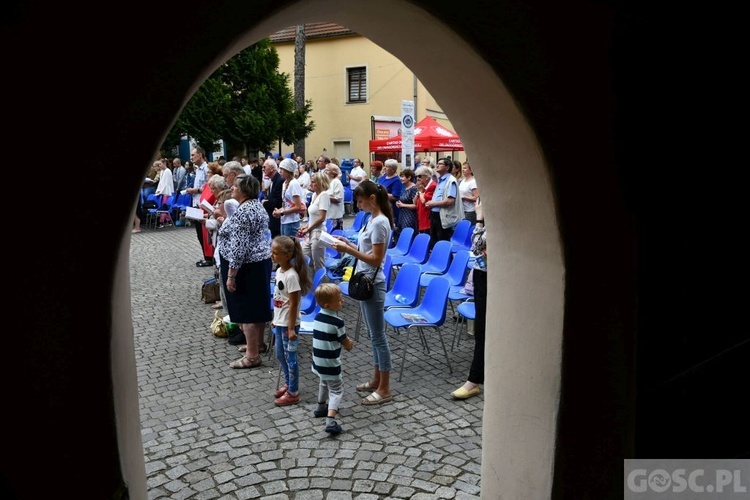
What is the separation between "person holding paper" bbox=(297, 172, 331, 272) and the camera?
26.8ft

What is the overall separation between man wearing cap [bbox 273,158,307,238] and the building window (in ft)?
69.0

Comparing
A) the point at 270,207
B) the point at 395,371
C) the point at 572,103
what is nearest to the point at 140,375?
the point at 395,371

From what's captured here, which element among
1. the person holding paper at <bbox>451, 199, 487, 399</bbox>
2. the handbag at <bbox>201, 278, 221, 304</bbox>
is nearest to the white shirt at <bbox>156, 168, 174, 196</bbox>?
the handbag at <bbox>201, 278, 221, 304</bbox>

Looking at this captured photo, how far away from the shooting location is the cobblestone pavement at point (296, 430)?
13.3 feet

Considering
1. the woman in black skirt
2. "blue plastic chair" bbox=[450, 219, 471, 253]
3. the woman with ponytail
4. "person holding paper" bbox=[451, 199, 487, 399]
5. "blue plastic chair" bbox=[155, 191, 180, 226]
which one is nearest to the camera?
"person holding paper" bbox=[451, 199, 487, 399]

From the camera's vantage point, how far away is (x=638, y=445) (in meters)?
2.88

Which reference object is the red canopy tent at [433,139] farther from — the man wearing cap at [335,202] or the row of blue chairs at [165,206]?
the man wearing cap at [335,202]

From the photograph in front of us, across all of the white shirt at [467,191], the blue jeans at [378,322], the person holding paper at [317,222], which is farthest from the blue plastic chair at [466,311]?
the white shirt at [467,191]

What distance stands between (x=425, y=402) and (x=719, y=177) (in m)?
3.27

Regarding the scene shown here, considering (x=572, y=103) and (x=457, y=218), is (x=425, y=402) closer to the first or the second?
(x=572, y=103)

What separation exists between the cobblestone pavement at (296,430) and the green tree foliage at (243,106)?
17597mm

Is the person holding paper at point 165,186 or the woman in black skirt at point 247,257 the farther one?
the person holding paper at point 165,186

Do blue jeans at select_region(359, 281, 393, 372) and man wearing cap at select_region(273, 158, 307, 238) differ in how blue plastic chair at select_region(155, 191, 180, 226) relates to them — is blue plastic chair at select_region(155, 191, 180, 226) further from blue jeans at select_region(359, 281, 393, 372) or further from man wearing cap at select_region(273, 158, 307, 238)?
blue jeans at select_region(359, 281, 393, 372)

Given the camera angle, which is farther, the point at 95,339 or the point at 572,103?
the point at 572,103
